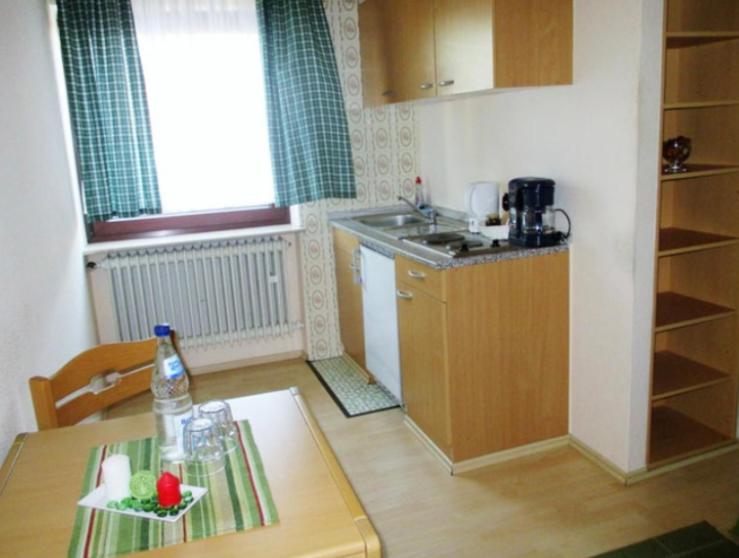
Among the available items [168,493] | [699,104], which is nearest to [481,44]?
[699,104]

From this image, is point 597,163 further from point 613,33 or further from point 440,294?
point 440,294

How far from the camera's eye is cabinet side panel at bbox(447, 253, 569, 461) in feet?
8.60

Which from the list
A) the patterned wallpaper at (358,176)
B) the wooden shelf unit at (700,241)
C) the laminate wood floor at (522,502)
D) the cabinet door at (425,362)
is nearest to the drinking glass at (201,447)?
the laminate wood floor at (522,502)

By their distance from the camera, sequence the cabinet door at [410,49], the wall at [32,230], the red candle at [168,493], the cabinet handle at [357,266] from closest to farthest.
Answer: the red candle at [168,493] → the wall at [32,230] → the cabinet door at [410,49] → the cabinet handle at [357,266]

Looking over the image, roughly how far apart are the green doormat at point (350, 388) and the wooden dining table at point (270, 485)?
1.79m

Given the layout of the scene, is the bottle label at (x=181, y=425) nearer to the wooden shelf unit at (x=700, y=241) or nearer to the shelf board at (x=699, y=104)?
the wooden shelf unit at (x=700, y=241)

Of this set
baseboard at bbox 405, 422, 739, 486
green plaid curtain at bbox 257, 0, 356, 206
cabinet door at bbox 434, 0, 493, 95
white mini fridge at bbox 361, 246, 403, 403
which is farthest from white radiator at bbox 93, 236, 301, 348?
cabinet door at bbox 434, 0, 493, 95

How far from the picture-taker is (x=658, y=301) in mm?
2875

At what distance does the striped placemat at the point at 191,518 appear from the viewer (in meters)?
1.10

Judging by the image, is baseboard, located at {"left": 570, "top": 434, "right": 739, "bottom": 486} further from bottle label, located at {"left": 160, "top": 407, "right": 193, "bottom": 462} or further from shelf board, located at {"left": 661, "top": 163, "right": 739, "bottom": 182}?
bottle label, located at {"left": 160, "top": 407, "right": 193, "bottom": 462}

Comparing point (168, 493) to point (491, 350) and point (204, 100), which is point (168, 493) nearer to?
point (491, 350)

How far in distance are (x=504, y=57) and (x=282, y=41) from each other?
1619 millimetres

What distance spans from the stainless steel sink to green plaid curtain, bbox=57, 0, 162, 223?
123cm

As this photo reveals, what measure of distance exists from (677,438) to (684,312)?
56cm
